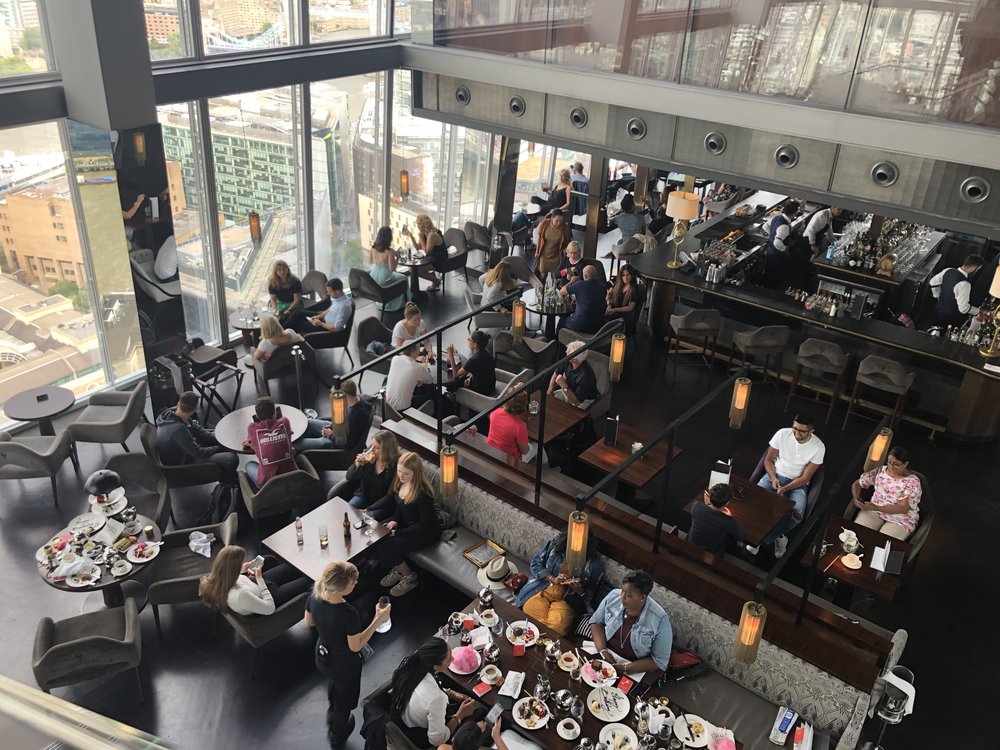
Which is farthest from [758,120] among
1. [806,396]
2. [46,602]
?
[46,602]

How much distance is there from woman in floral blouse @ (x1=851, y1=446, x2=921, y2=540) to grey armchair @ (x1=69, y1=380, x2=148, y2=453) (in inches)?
274

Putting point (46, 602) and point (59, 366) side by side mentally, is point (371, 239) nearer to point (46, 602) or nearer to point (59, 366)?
point (59, 366)

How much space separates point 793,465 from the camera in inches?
281

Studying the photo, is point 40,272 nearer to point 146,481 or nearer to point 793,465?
point 146,481

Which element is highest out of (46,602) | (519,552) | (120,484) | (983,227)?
(983,227)

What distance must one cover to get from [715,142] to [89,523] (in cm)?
661

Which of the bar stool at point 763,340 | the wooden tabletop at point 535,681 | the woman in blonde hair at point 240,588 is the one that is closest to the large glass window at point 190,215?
the woman in blonde hair at point 240,588

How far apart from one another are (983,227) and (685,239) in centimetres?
543

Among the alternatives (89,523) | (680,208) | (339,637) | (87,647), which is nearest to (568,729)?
(339,637)

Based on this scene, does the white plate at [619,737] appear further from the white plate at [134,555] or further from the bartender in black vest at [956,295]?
the bartender in black vest at [956,295]

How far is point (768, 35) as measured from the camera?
709 cm

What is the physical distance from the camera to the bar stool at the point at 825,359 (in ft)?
30.2

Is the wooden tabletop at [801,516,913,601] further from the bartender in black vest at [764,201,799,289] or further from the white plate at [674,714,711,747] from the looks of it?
the bartender in black vest at [764,201,799,289]

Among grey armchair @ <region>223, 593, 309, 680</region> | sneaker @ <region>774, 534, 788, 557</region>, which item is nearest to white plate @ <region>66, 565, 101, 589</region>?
grey armchair @ <region>223, 593, 309, 680</region>
